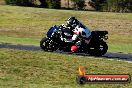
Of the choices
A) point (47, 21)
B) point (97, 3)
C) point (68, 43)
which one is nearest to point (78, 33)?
point (68, 43)

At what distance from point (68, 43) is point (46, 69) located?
7.23 metres

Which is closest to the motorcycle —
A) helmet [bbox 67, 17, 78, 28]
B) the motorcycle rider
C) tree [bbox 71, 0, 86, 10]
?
the motorcycle rider

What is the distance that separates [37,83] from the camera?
14.1 m

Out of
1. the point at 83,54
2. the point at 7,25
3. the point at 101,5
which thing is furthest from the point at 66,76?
the point at 101,5

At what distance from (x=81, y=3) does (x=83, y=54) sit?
4505 centimetres

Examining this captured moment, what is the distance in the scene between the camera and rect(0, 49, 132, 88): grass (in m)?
14.1

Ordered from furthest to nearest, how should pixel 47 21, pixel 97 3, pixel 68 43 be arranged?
pixel 97 3 < pixel 47 21 < pixel 68 43

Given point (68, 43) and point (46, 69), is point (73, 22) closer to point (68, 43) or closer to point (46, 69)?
point (68, 43)

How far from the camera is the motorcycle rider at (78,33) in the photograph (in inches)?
904

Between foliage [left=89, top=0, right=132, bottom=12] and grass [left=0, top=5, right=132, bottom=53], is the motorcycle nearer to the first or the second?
grass [left=0, top=5, right=132, bottom=53]

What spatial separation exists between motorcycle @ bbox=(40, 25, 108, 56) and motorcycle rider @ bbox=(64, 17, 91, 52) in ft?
0.63

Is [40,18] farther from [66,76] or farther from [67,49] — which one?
[66,76]

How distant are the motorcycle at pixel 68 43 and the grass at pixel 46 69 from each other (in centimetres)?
373

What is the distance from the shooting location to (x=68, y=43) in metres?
23.4
